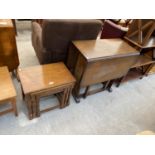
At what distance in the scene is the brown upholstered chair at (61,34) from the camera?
57.9 inches

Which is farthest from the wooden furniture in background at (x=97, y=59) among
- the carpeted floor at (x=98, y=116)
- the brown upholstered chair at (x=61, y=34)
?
the carpeted floor at (x=98, y=116)

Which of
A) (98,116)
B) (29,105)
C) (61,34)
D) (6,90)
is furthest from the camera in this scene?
(98,116)

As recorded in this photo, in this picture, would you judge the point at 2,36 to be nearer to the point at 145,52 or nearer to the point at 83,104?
the point at 83,104

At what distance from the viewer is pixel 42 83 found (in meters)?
→ 1.37

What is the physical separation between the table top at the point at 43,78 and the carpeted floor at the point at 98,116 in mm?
476

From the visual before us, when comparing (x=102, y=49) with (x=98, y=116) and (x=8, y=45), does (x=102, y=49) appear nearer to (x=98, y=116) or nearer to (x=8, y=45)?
(x=98, y=116)

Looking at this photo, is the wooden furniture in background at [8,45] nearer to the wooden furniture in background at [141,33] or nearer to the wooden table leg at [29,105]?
the wooden table leg at [29,105]

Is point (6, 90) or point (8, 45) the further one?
point (8, 45)

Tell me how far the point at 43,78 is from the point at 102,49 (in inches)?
29.2

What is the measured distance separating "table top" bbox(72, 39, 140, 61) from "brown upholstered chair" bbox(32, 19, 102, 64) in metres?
0.10

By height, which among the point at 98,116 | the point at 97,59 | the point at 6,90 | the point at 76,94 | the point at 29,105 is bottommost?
the point at 98,116

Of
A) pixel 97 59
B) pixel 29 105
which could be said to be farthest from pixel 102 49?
pixel 29 105
